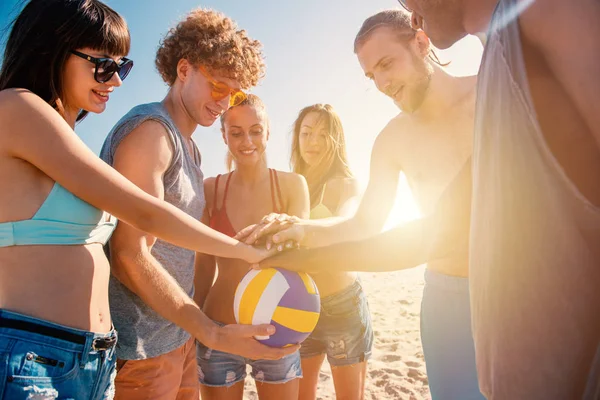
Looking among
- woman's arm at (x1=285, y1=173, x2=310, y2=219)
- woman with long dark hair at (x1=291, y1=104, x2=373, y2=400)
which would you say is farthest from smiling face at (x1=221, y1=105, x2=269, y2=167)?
woman with long dark hair at (x1=291, y1=104, x2=373, y2=400)

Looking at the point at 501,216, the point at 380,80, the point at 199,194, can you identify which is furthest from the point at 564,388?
the point at 380,80

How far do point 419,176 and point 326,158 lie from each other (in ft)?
4.94

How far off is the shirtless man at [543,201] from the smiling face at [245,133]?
2804 mm

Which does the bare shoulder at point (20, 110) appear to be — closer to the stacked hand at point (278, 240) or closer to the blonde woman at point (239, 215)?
the stacked hand at point (278, 240)

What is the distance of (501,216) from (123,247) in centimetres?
186

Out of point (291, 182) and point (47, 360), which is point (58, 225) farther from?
point (291, 182)

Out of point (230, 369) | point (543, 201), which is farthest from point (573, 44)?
point (230, 369)

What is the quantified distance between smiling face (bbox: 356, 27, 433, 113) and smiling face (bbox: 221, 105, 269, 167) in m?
1.15

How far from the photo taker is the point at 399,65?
3.23 m

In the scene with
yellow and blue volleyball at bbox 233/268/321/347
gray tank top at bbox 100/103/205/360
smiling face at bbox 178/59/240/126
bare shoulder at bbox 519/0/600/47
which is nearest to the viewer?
bare shoulder at bbox 519/0/600/47

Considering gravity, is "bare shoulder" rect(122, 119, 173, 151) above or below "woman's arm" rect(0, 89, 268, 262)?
above

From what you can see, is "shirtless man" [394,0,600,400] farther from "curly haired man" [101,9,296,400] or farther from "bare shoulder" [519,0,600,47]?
"curly haired man" [101,9,296,400]

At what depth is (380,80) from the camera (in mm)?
3316

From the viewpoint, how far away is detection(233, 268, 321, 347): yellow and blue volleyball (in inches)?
93.2
